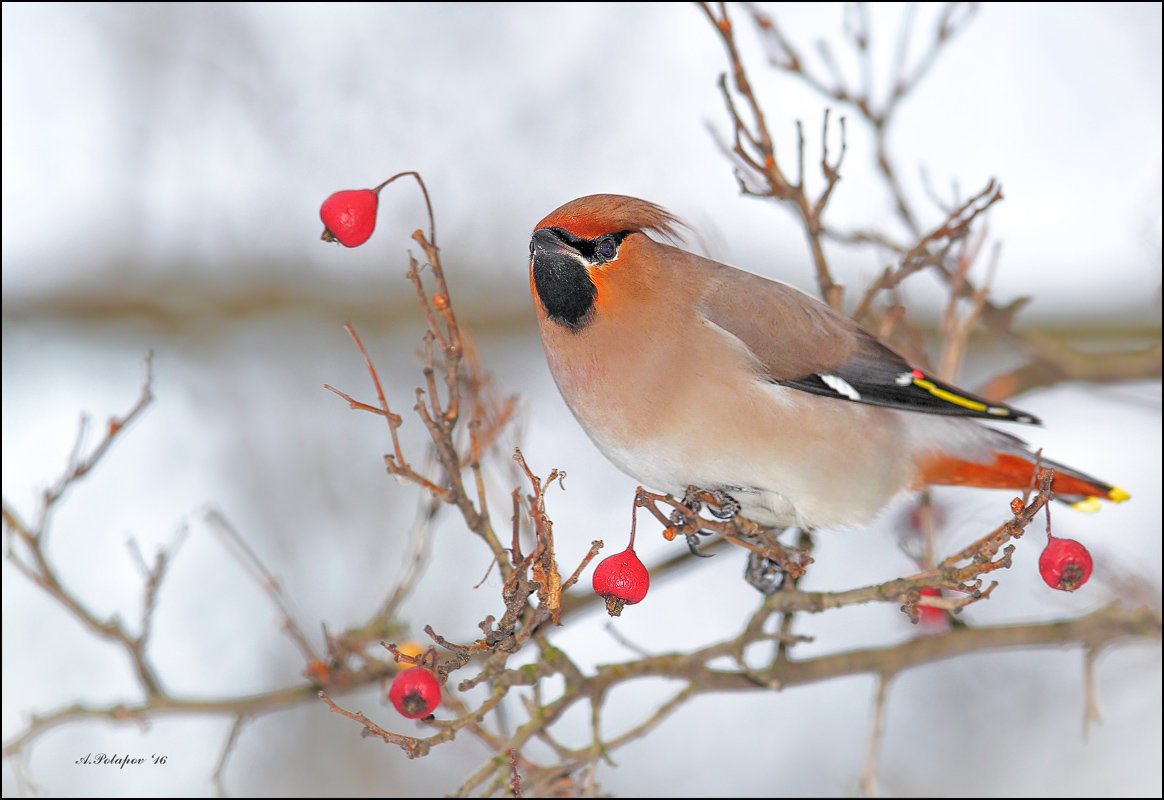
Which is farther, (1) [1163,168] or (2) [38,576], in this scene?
(1) [1163,168]

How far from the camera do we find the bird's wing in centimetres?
303

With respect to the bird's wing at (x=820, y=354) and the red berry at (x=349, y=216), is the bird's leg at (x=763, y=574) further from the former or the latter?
the red berry at (x=349, y=216)

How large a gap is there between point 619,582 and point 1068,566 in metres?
0.77

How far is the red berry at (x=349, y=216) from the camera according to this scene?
227 centimetres

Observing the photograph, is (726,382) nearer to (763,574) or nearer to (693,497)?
(693,497)

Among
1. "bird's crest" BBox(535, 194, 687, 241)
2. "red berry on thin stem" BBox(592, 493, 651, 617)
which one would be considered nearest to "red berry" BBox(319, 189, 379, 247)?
"bird's crest" BBox(535, 194, 687, 241)

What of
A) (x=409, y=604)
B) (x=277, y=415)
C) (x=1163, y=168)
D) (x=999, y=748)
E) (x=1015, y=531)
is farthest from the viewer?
(x=277, y=415)

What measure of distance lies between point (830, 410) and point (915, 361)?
606 millimetres

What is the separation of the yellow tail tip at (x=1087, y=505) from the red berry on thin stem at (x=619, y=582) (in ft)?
5.81

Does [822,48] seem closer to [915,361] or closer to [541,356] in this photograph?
[915,361]

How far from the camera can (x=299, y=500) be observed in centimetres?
579

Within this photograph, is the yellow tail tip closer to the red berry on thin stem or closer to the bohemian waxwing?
the bohemian waxwing

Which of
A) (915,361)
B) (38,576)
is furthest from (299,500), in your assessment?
(915,361)

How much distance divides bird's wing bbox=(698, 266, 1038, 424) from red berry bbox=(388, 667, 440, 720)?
131 cm
